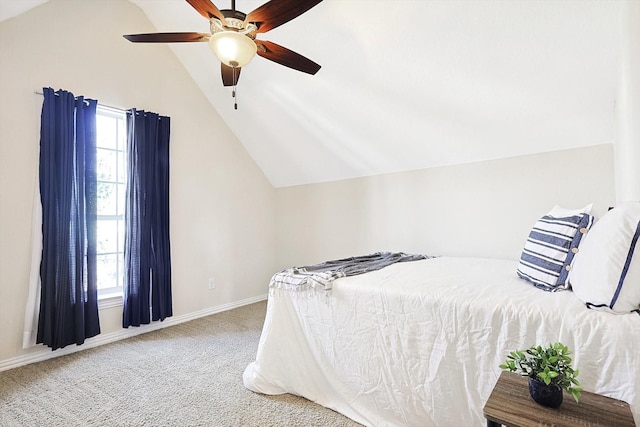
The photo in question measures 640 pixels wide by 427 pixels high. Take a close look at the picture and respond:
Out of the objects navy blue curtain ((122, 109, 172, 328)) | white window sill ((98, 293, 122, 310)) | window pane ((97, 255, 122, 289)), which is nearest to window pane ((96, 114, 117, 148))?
navy blue curtain ((122, 109, 172, 328))

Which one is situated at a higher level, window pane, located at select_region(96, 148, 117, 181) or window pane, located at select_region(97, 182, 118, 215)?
window pane, located at select_region(96, 148, 117, 181)

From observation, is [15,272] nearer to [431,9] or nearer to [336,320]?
[336,320]

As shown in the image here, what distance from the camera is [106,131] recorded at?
122 inches

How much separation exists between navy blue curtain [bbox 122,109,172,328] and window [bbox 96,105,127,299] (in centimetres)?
16

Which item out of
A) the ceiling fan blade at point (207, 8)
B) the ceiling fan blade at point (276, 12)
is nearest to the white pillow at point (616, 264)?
the ceiling fan blade at point (276, 12)

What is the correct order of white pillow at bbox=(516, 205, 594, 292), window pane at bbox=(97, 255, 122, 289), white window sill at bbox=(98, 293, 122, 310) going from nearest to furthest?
1. white pillow at bbox=(516, 205, 594, 292)
2. white window sill at bbox=(98, 293, 122, 310)
3. window pane at bbox=(97, 255, 122, 289)

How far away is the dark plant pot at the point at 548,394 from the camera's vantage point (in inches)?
36.8

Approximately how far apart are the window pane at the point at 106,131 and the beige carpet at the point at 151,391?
1828mm

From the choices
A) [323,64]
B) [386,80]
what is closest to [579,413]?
[386,80]

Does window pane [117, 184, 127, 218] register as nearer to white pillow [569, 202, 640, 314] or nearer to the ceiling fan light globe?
the ceiling fan light globe

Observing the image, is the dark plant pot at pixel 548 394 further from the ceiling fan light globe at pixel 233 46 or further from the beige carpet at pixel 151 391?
the ceiling fan light globe at pixel 233 46

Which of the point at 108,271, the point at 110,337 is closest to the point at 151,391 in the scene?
the point at 110,337

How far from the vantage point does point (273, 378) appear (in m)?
1.99

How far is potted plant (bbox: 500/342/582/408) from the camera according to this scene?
0.93 meters
